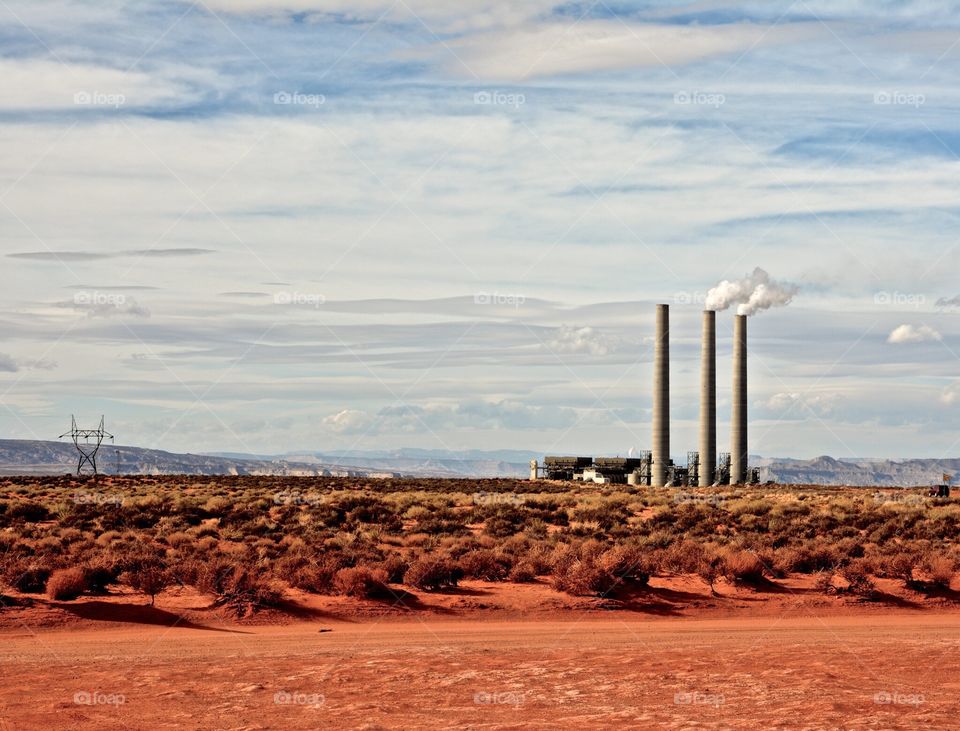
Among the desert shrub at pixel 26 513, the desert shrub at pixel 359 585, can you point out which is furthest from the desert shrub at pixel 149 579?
the desert shrub at pixel 26 513

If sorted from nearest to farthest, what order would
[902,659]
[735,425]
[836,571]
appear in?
[902,659], [836,571], [735,425]

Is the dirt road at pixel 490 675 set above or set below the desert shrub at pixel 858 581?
below

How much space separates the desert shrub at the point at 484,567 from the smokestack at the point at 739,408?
6654 centimetres

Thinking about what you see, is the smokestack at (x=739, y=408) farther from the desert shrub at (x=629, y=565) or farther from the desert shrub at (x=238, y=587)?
the desert shrub at (x=238, y=587)

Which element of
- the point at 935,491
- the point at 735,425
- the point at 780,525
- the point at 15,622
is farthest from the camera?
the point at 735,425

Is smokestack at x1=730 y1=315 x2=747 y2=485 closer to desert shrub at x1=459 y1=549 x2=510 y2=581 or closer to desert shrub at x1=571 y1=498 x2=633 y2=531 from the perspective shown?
desert shrub at x1=571 y1=498 x2=633 y2=531

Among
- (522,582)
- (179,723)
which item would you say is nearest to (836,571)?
(522,582)

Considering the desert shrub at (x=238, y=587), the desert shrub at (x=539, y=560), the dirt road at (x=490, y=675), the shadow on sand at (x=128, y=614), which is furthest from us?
the desert shrub at (x=539, y=560)

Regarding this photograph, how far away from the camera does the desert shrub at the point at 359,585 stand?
24.0 metres

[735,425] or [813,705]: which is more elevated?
[735,425]

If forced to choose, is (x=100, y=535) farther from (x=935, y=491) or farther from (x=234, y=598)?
(x=935, y=491)

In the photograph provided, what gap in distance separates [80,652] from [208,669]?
3.23m

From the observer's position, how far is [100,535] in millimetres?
34469

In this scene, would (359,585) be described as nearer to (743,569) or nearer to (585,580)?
(585,580)
